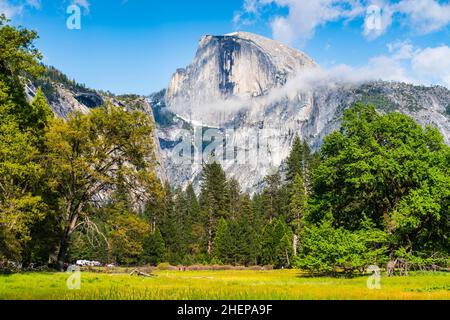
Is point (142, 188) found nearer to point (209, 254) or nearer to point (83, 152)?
point (83, 152)

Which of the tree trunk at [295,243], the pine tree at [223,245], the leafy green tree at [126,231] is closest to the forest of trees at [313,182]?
the leafy green tree at [126,231]

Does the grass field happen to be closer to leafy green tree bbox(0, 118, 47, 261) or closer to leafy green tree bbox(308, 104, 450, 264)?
leafy green tree bbox(0, 118, 47, 261)

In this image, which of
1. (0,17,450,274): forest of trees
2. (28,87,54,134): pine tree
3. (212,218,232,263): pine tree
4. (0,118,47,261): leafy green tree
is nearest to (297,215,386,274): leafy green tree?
(0,17,450,274): forest of trees

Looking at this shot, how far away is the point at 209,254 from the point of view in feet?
289

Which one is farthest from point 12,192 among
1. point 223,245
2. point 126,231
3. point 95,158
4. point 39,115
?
point 223,245

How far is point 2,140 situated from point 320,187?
980 inches

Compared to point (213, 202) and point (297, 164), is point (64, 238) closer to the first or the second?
point (213, 202)

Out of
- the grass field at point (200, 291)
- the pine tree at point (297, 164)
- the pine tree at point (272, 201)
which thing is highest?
the pine tree at point (297, 164)

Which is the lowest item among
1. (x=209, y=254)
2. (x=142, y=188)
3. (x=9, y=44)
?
(x=209, y=254)

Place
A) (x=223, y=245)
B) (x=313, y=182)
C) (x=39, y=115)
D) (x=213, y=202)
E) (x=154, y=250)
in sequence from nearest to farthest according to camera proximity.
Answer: (x=39, y=115) → (x=313, y=182) → (x=223, y=245) → (x=154, y=250) → (x=213, y=202)

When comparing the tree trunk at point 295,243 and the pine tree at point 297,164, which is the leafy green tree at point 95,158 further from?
the pine tree at point 297,164
